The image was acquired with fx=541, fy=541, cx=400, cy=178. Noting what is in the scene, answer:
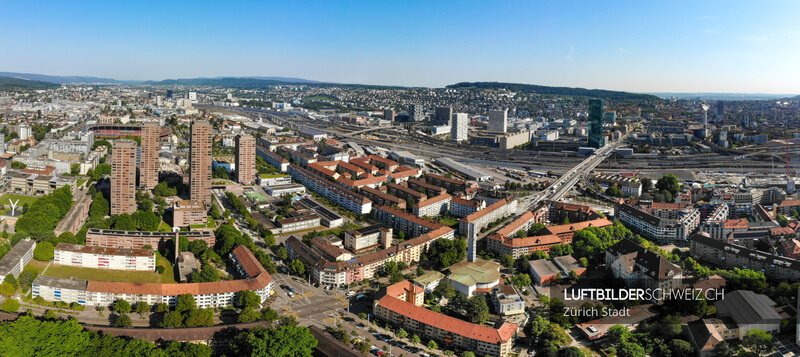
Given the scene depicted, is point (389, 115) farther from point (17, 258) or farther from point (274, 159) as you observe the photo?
point (17, 258)

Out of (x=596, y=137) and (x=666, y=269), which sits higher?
(x=596, y=137)

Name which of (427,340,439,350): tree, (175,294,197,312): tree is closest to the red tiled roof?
(427,340,439,350): tree

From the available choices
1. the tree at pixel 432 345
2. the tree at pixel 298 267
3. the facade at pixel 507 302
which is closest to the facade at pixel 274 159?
the tree at pixel 298 267

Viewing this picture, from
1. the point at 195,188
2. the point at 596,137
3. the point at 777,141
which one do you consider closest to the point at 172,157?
the point at 195,188

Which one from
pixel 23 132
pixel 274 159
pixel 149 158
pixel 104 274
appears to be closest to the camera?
pixel 104 274

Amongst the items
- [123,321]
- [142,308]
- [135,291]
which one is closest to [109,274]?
[135,291]

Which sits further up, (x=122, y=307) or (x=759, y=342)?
(x=759, y=342)

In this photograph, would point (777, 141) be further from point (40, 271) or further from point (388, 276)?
point (40, 271)

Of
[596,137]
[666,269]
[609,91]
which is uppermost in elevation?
[609,91]
